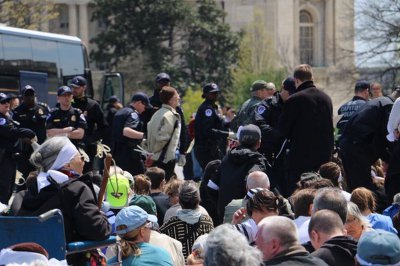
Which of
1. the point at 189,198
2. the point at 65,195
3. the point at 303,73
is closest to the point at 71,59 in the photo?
the point at 303,73

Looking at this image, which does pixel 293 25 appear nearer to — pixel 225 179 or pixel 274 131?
pixel 274 131

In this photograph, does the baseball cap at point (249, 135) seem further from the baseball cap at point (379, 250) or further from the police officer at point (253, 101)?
the baseball cap at point (379, 250)

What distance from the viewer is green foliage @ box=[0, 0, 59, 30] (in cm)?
4394

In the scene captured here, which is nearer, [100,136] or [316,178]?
[316,178]

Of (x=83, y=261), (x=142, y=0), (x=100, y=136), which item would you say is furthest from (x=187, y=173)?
(x=142, y=0)

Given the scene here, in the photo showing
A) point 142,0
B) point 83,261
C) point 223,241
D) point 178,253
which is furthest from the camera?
point 142,0

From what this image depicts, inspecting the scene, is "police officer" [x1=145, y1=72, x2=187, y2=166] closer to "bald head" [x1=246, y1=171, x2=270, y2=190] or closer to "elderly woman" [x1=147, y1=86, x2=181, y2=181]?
"elderly woman" [x1=147, y1=86, x2=181, y2=181]

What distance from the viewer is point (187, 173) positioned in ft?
81.6

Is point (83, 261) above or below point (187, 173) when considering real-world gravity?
above

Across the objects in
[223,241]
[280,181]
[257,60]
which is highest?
[223,241]

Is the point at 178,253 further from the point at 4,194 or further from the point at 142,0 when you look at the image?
the point at 142,0

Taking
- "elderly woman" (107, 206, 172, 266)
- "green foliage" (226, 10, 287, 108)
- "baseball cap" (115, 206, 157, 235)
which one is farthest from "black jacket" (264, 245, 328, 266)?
"green foliage" (226, 10, 287, 108)

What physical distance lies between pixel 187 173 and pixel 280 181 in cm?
1066

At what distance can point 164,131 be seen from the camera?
16672 mm
